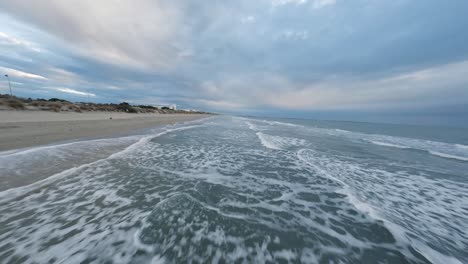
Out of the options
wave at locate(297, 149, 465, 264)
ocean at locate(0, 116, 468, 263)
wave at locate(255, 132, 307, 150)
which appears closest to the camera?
ocean at locate(0, 116, 468, 263)

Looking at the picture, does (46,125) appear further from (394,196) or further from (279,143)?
(394,196)

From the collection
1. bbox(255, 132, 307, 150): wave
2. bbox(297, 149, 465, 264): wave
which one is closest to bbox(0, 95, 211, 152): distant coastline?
bbox(255, 132, 307, 150): wave

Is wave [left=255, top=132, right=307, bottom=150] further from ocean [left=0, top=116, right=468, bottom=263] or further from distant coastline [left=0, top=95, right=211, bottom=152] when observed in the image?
distant coastline [left=0, top=95, right=211, bottom=152]

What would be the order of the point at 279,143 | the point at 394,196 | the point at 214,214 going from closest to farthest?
the point at 214,214 < the point at 394,196 < the point at 279,143

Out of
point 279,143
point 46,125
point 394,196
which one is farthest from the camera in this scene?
point 46,125

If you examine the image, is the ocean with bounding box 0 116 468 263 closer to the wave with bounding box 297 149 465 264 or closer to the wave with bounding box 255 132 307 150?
the wave with bounding box 297 149 465 264

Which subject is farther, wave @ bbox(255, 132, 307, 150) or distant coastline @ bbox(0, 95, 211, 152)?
wave @ bbox(255, 132, 307, 150)

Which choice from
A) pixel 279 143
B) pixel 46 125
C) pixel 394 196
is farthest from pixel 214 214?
pixel 46 125

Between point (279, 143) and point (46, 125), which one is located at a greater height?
point (46, 125)

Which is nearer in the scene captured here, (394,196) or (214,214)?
(214,214)

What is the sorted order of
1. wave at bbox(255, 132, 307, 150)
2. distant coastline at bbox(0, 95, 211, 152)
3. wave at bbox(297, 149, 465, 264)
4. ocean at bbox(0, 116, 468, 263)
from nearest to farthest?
ocean at bbox(0, 116, 468, 263), wave at bbox(297, 149, 465, 264), distant coastline at bbox(0, 95, 211, 152), wave at bbox(255, 132, 307, 150)

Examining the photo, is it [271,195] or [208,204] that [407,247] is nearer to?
[271,195]

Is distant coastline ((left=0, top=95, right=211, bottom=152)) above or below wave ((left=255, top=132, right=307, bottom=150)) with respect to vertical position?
above

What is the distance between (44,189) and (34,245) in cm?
227
